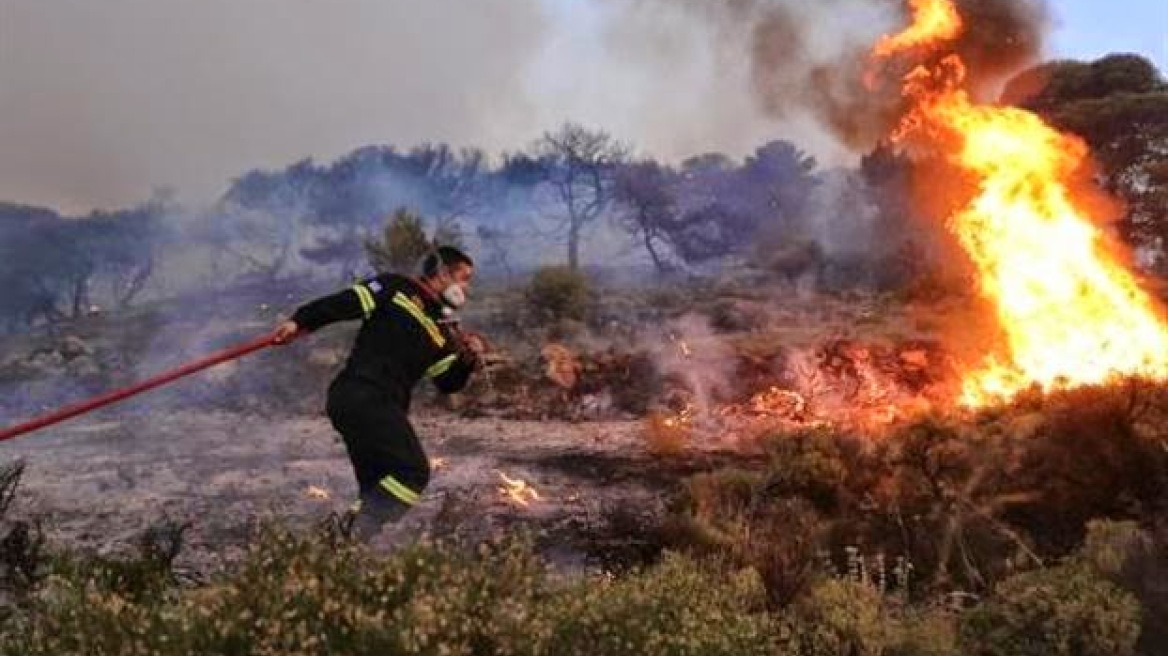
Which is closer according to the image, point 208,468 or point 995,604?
point 995,604

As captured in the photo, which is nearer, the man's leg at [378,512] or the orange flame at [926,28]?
the man's leg at [378,512]

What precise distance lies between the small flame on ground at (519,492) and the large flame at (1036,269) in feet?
18.7

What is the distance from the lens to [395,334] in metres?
7.18

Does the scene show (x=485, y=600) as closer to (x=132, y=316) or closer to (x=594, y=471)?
(x=594, y=471)

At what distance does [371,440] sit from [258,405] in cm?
1280

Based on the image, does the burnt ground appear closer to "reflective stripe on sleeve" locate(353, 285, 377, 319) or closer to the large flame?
"reflective stripe on sleeve" locate(353, 285, 377, 319)

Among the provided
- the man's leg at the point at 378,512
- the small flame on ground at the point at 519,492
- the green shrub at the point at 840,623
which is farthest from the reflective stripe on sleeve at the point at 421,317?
the small flame on ground at the point at 519,492

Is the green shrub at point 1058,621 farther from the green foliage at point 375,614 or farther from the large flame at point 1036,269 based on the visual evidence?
the large flame at point 1036,269

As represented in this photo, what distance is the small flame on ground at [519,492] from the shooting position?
10961 mm

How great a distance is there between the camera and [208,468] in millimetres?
13000

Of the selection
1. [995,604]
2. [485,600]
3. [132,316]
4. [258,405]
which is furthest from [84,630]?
[132,316]

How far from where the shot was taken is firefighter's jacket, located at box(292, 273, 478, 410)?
7137 millimetres

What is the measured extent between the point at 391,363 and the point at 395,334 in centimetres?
17

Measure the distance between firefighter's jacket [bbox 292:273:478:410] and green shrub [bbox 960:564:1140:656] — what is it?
338cm
